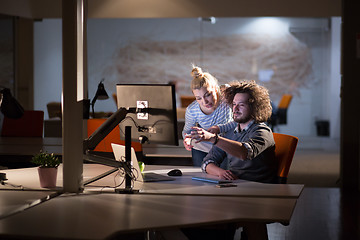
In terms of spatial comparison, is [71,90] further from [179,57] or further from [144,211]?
[179,57]

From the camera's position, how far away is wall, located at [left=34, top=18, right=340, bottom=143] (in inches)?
360

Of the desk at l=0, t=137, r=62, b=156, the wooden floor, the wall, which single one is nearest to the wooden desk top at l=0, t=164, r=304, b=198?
the desk at l=0, t=137, r=62, b=156

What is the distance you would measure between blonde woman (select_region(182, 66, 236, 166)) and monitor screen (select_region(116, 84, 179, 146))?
0.68 meters

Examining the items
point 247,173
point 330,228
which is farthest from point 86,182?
point 330,228

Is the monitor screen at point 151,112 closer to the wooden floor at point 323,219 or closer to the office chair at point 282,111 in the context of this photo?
the wooden floor at point 323,219

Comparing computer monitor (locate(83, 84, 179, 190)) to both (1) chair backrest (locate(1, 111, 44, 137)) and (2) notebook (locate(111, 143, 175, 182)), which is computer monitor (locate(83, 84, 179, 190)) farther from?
(1) chair backrest (locate(1, 111, 44, 137))

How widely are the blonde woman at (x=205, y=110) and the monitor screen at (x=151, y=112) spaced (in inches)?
26.9

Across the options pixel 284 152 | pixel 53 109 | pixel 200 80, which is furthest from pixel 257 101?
pixel 53 109

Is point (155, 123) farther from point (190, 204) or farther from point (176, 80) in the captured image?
point (176, 80)

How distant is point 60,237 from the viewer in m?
1.83

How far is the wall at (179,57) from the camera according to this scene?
914 cm

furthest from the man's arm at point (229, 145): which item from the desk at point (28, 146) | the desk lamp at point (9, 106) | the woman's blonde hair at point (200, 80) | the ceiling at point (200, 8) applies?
the ceiling at point (200, 8)

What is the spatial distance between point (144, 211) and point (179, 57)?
807 centimetres

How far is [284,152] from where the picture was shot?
324 centimetres
